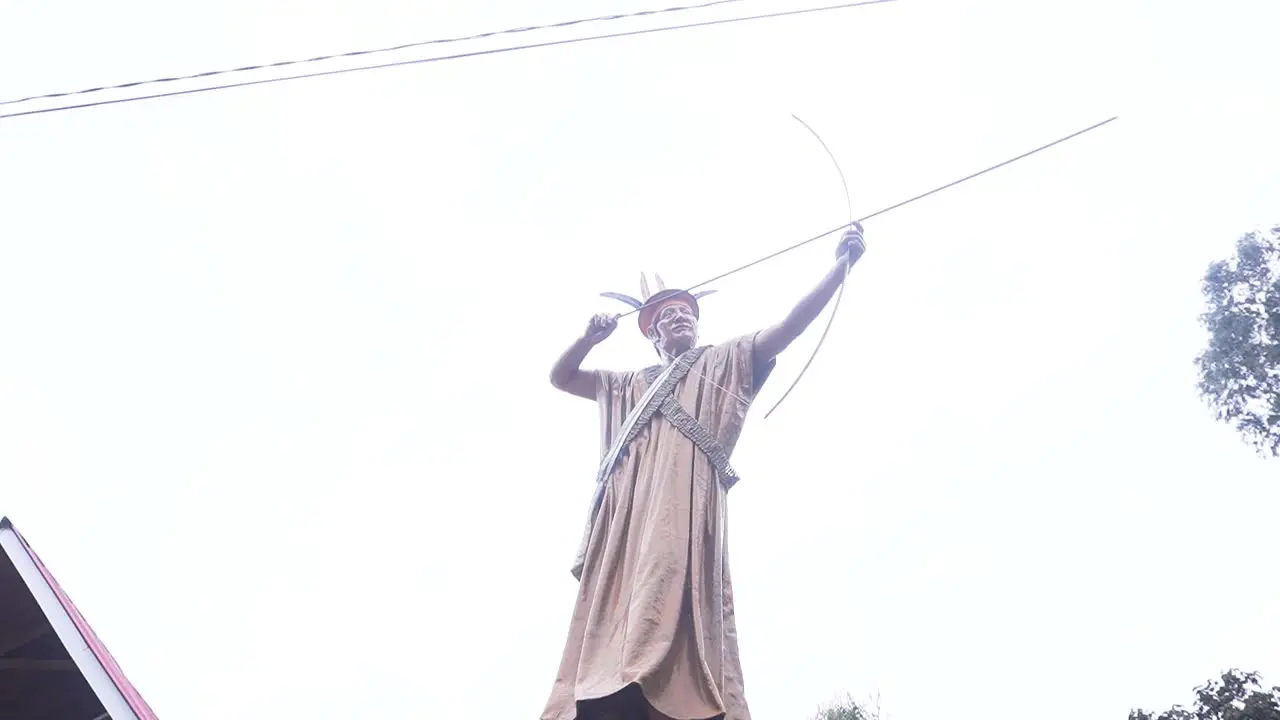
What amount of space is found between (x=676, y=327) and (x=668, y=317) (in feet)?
0.27

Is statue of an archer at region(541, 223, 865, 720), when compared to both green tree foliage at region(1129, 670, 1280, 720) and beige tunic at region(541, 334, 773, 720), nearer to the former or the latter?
beige tunic at region(541, 334, 773, 720)

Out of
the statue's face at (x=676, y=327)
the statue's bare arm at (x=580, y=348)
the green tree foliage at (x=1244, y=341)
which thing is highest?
the green tree foliage at (x=1244, y=341)

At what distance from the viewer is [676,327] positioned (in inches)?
194

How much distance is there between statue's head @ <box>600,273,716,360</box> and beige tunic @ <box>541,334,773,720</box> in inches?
11.0

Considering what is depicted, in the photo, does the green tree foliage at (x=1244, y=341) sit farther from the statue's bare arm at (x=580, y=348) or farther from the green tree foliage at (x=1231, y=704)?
the statue's bare arm at (x=580, y=348)

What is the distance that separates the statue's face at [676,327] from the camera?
16.1 ft

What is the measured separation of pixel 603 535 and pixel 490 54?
98.2 inches

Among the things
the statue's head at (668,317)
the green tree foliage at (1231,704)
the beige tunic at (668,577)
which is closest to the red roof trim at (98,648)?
the beige tunic at (668,577)

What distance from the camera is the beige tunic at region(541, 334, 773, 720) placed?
11.6ft

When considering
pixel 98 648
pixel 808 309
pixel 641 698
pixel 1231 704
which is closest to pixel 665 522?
pixel 641 698

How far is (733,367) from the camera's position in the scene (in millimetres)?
4504

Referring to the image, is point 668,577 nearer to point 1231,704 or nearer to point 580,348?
point 580,348

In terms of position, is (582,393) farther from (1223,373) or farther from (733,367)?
(1223,373)

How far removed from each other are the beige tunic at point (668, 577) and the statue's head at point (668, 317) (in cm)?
28
